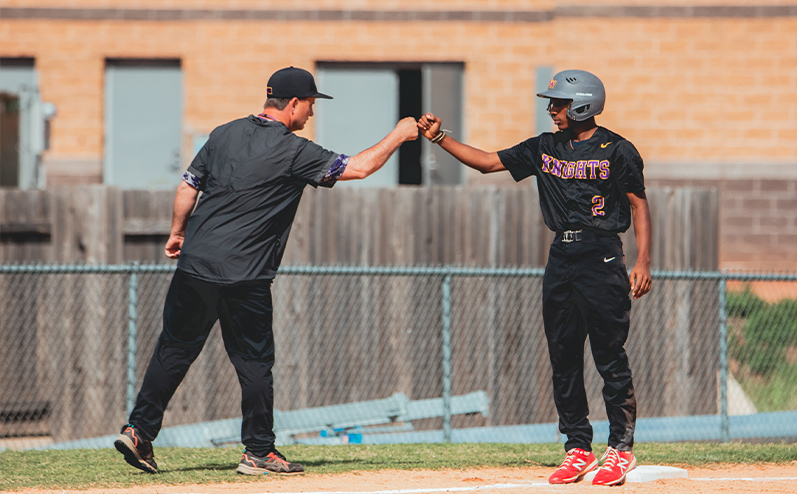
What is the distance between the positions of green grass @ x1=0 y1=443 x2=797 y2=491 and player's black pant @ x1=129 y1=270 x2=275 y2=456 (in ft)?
1.29

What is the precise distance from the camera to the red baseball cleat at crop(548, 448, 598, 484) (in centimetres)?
536

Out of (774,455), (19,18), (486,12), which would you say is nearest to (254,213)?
(774,455)

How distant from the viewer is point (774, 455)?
22.5ft

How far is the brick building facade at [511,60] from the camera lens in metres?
12.8

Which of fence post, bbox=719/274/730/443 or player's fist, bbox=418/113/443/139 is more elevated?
player's fist, bbox=418/113/443/139

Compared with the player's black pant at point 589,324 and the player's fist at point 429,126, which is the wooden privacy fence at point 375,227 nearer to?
the player's fist at point 429,126

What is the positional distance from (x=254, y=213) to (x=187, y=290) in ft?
1.84

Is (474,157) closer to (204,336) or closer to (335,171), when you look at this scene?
(335,171)

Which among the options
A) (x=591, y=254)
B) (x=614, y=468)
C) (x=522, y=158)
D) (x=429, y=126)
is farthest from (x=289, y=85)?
(x=614, y=468)

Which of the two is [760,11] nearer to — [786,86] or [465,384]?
[786,86]

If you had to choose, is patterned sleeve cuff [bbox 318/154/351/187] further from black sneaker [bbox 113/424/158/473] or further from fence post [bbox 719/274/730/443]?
fence post [bbox 719/274/730/443]

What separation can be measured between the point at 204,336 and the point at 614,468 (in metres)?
2.36

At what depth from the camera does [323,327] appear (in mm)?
9609

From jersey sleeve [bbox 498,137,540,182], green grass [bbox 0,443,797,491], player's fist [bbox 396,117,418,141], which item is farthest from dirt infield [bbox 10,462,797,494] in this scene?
player's fist [bbox 396,117,418,141]
